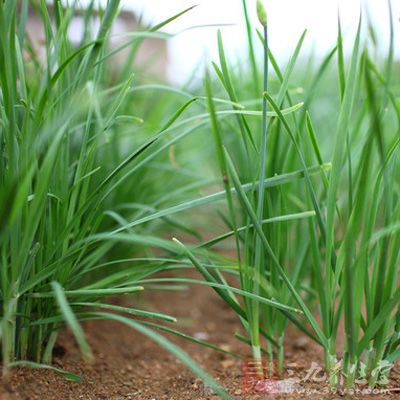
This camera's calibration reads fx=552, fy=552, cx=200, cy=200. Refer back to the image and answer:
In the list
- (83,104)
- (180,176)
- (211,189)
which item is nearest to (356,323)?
(83,104)

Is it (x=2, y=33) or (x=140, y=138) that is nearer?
(x=2, y=33)

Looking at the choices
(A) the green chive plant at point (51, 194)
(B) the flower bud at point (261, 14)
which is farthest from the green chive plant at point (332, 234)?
(A) the green chive plant at point (51, 194)

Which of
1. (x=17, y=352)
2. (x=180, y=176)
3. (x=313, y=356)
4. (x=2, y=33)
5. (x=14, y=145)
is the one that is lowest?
(x=313, y=356)

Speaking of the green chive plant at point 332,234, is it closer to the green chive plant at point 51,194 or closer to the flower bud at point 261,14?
the flower bud at point 261,14

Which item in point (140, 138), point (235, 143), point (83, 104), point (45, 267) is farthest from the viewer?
point (140, 138)

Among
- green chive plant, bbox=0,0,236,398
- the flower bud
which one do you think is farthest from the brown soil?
the flower bud

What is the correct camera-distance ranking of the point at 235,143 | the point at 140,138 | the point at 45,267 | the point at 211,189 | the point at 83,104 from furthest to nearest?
the point at 211,189, the point at 140,138, the point at 235,143, the point at 45,267, the point at 83,104

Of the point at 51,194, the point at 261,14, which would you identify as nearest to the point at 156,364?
the point at 51,194

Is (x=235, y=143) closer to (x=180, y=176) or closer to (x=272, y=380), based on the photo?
(x=180, y=176)

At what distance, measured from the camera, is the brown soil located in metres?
0.85

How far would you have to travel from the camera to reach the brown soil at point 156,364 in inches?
33.3

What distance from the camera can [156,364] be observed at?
120 cm

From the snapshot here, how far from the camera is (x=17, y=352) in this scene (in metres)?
0.86

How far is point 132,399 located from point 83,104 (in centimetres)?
49
